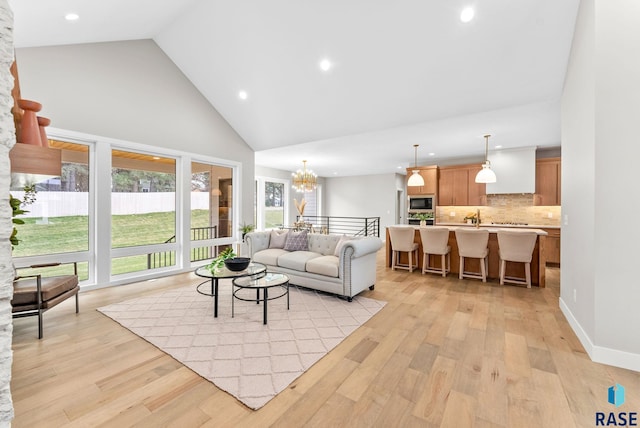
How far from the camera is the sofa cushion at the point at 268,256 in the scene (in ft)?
14.6

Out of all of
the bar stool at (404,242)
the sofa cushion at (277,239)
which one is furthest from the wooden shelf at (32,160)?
the bar stool at (404,242)

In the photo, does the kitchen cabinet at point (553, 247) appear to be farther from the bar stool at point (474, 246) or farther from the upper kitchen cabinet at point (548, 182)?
the bar stool at point (474, 246)

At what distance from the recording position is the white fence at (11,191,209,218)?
384cm

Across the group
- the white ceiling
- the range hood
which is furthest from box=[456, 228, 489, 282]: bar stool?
the range hood

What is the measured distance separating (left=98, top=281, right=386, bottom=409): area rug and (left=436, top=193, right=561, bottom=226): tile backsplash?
477 cm

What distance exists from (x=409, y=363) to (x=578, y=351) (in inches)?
62.0

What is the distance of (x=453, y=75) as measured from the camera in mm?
3615

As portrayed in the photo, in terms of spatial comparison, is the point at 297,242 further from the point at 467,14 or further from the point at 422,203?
the point at 422,203

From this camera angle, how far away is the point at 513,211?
657 cm

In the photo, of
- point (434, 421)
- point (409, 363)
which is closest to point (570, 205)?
point (409, 363)

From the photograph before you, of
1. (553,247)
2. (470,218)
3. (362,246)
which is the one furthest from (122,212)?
(553,247)

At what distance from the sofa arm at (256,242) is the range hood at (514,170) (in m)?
5.39

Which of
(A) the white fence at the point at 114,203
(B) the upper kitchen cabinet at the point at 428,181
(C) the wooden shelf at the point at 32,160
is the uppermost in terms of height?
(B) the upper kitchen cabinet at the point at 428,181

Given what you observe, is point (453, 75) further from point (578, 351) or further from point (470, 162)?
point (470, 162)
